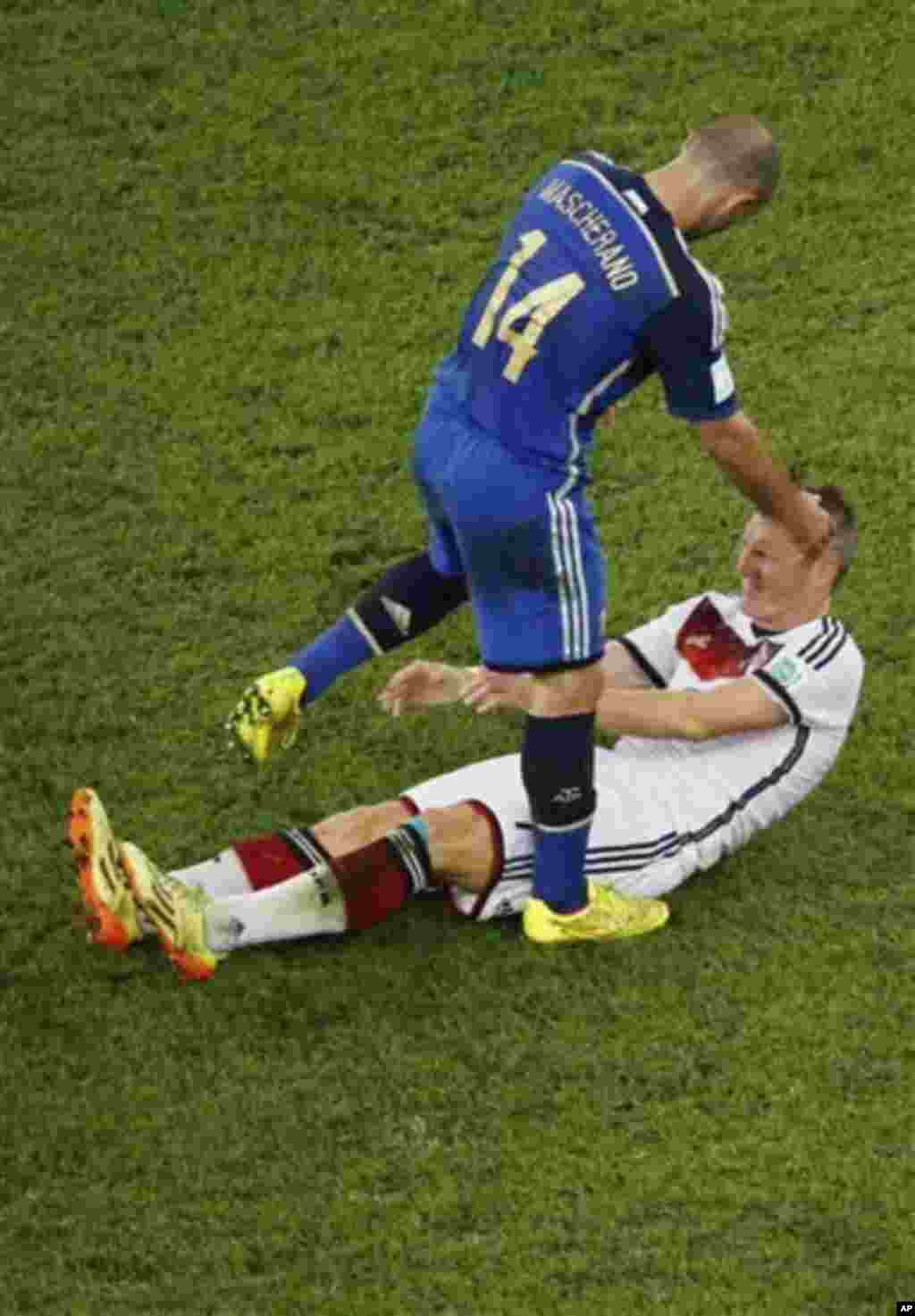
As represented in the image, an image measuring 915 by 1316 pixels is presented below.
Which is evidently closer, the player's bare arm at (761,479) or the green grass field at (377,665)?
the green grass field at (377,665)

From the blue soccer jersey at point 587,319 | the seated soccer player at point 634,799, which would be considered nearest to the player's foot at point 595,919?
the seated soccer player at point 634,799

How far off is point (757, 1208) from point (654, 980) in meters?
0.84

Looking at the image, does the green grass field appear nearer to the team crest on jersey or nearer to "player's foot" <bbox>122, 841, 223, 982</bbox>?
"player's foot" <bbox>122, 841, 223, 982</bbox>

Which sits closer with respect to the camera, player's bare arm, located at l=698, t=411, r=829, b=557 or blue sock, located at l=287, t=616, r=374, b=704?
player's bare arm, located at l=698, t=411, r=829, b=557

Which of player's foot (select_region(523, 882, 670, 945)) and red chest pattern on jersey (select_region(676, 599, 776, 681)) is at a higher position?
red chest pattern on jersey (select_region(676, 599, 776, 681))

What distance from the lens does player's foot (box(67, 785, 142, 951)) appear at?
8.21 meters

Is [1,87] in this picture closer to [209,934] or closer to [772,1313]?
[209,934]

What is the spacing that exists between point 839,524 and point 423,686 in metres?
1.04

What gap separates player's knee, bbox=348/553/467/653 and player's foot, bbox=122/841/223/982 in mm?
892

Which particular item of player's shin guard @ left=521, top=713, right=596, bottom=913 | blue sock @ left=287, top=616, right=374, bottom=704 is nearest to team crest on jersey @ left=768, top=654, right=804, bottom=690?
player's shin guard @ left=521, top=713, right=596, bottom=913

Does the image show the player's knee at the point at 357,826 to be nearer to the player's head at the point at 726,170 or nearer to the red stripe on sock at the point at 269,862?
the red stripe on sock at the point at 269,862

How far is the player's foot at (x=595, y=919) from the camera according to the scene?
28.0ft

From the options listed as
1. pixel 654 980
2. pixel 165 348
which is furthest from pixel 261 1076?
pixel 165 348

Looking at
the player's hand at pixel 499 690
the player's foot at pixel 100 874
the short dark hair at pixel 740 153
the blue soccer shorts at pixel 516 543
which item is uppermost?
the short dark hair at pixel 740 153
